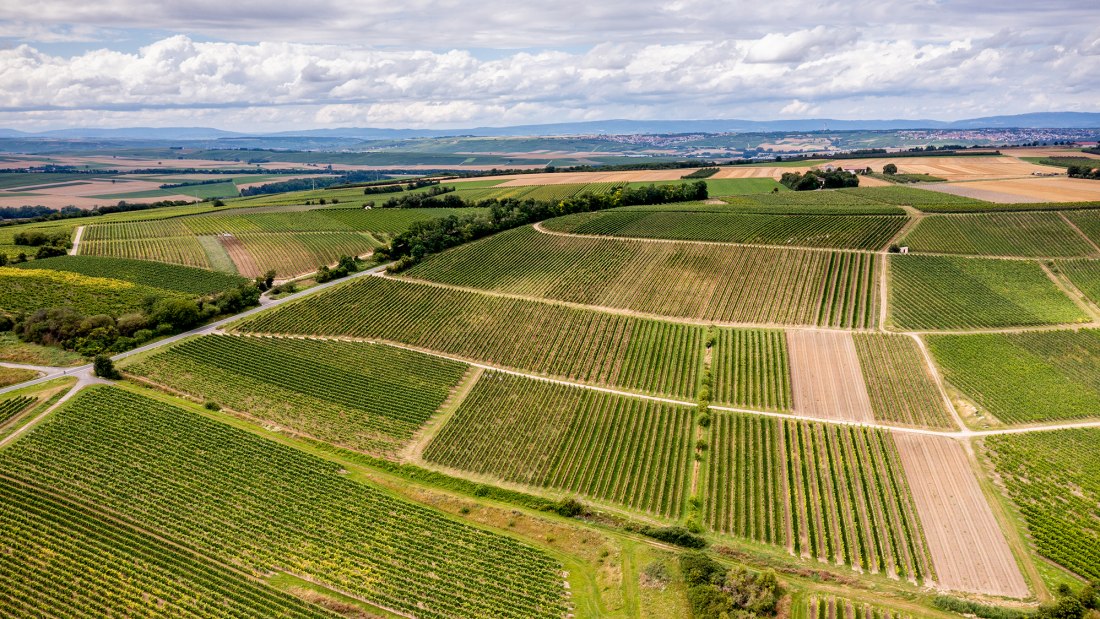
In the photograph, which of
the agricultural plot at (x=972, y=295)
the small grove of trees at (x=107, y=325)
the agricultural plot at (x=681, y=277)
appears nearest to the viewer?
the small grove of trees at (x=107, y=325)

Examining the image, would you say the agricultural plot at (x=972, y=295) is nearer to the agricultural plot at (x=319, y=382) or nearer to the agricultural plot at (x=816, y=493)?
the agricultural plot at (x=816, y=493)

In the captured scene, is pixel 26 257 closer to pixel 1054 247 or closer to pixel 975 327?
pixel 975 327

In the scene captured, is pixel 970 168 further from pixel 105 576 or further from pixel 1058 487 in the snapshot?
pixel 105 576

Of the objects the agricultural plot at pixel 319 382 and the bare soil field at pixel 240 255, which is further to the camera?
the bare soil field at pixel 240 255

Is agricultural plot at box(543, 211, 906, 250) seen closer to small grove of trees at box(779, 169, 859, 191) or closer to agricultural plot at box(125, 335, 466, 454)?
small grove of trees at box(779, 169, 859, 191)

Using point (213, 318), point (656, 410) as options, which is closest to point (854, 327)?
point (656, 410)

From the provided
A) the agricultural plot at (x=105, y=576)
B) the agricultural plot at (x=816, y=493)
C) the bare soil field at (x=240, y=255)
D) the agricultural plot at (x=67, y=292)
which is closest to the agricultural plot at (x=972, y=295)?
the agricultural plot at (x=816, y=493)

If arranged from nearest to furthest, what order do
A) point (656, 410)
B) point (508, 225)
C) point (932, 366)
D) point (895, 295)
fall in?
point (656, 410)
point (932, 366)
point (895, 295)
point (508, 225)
